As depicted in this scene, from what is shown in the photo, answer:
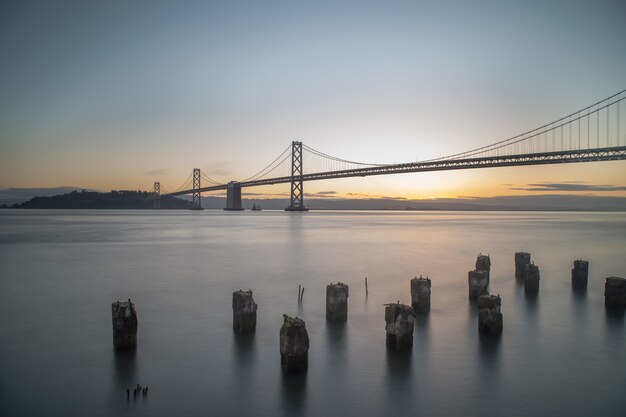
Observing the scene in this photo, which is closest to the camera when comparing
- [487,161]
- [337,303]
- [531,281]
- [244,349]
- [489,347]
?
[244,349]

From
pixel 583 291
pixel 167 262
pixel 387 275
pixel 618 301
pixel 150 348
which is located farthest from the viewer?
pixel 167 262

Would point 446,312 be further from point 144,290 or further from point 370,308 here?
point 144,290

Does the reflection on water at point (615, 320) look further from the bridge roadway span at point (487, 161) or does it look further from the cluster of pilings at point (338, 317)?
the bridge roadway span at point (487, 161)

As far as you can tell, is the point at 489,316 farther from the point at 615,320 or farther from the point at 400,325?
the point at 615,320

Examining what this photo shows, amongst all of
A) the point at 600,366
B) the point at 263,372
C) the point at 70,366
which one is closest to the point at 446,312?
the point at 600,366

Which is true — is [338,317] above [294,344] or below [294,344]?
below

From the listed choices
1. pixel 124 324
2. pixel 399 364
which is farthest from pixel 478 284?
pixel 124 324

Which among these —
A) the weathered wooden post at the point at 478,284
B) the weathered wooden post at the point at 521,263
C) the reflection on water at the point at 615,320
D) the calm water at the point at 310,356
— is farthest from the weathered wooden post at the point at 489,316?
the weathered wooden post at the point at 521,263
